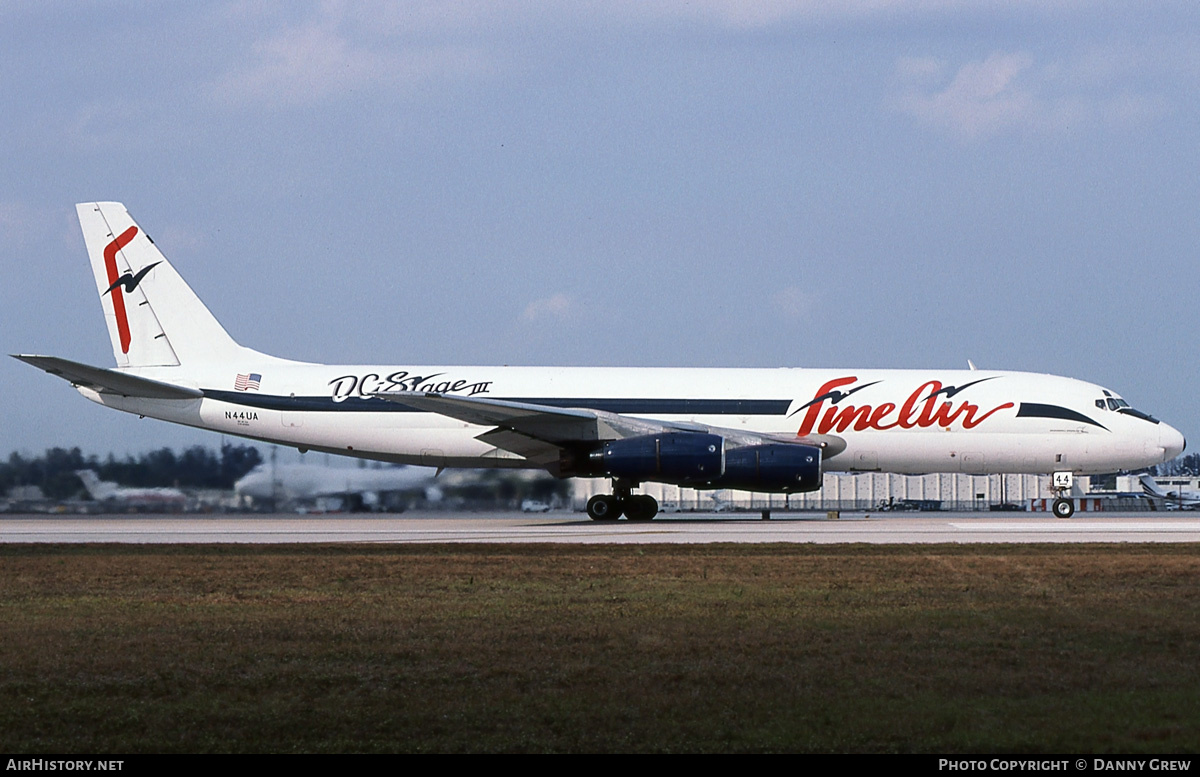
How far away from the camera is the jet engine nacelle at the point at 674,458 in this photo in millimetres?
27297

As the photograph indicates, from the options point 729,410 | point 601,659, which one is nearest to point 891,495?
point 729,410

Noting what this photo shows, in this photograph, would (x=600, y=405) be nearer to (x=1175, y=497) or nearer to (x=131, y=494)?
(x=131, y=494)

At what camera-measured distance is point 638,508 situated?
29844 millimetres

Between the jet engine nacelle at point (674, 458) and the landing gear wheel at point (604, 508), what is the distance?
2196mm

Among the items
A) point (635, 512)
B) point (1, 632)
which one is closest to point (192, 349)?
point (635, 512)

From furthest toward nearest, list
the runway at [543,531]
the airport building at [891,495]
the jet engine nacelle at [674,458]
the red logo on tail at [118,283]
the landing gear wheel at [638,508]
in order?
the airport building at [891,495], the red logo on tail at [118,283], the landing gear wheel at [638,508], the jet engine nacelle at [674,458], the runway at [543,531]

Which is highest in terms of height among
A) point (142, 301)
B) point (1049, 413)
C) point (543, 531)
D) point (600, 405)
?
point (142, 301)

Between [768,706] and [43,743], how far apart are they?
13.0 ft

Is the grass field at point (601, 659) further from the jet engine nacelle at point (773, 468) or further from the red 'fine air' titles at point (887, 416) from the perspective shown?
the red 'fine air' titles at point (887, 416)

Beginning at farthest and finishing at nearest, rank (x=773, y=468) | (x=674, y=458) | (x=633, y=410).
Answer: (x=633, y=410) → (x=674, y=458) → (x=773, y=468)

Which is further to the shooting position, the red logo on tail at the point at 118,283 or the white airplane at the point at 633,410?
the red logo on tail at the point at 118,283

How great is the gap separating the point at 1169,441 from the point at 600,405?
1412cm

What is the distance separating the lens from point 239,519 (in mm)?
30969

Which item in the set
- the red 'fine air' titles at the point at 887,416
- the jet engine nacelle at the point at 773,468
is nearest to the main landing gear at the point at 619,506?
the jet engine nacelle at the point at 773,468
